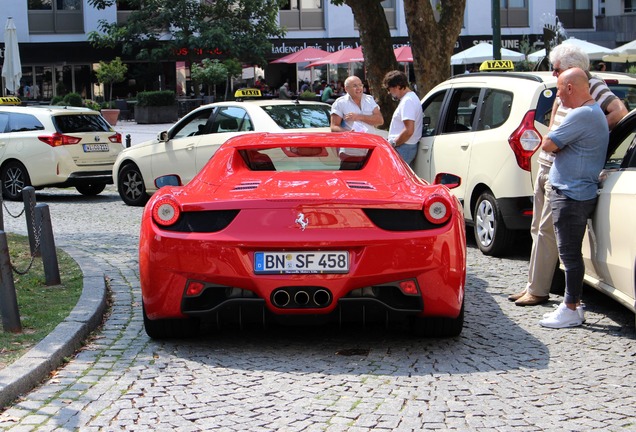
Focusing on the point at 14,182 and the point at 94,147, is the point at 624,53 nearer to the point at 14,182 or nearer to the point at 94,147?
the point at 94,147

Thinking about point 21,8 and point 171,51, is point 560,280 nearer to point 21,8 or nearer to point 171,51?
point 171,51

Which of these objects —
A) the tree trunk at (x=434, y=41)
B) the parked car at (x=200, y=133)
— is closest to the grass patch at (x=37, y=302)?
the parked car at (x=200, y=133)

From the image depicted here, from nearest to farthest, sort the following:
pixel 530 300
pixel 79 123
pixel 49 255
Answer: pixel 530 300 < pixel 49 255 < pixel 79 123

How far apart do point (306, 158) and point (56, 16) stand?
141ft

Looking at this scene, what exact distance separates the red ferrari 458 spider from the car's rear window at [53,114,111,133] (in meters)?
11.6

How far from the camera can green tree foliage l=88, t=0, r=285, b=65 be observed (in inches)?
1624

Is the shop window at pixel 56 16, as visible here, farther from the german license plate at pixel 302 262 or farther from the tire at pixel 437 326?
the german license plate at pixel 302 262

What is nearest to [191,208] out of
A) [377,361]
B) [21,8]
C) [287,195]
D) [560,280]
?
[287,195]

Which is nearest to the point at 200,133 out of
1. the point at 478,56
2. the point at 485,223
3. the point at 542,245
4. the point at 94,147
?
the point at 94,147

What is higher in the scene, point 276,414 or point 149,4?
point 149,4

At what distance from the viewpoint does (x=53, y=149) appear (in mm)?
17172

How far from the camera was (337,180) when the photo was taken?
6.58m

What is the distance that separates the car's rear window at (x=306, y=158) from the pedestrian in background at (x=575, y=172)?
1.29 metres

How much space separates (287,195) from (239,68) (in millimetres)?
36804
